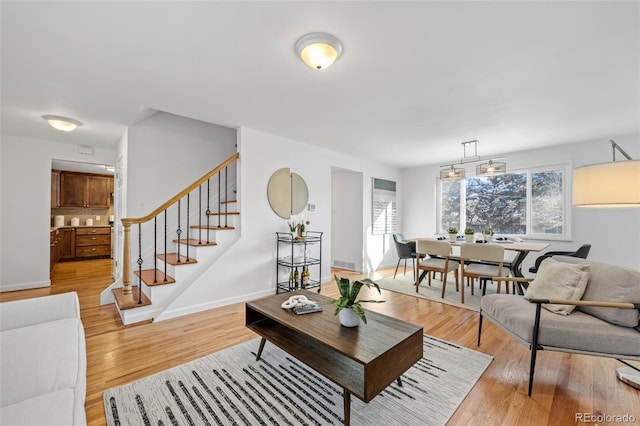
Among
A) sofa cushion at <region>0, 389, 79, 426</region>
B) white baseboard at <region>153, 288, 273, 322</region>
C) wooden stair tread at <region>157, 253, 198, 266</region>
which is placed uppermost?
wooden stair tread at <region>157, 253, 198, 266</region>

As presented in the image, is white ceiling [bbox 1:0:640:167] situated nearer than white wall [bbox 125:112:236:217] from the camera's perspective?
Yes

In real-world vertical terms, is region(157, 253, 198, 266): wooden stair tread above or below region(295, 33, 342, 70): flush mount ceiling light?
below

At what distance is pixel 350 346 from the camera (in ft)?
5.04

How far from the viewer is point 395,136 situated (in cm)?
405

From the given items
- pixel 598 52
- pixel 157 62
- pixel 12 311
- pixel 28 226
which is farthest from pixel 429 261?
pixel 28 226

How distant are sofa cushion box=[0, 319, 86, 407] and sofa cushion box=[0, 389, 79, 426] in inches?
3.2

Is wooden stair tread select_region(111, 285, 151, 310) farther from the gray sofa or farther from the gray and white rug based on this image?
the gray sofa

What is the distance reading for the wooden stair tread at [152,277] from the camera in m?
3.08

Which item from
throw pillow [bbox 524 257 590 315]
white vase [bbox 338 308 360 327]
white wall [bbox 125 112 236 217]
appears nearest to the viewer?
white vase [bbox 338 308 360 327]

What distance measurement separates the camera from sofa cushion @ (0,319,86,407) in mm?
1188

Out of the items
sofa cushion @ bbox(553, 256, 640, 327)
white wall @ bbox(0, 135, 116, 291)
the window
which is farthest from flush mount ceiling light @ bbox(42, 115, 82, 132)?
the window

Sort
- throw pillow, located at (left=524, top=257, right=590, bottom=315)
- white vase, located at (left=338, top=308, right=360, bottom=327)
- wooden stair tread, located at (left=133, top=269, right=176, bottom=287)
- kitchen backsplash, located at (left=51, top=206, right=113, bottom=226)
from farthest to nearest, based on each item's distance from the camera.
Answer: kitchen backsplash, located at (left=51, top=206, right=113, bottom=226), wooden stair tread, located at (left=133, top=269, right=176, bottom=287), throw pillow, located at (left=524, top=257, right=590, bottom=315), white vase, located at (left=338, top=308, right=360, bottom=327)

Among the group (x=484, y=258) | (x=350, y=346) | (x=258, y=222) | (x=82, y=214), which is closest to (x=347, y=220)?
(x=258, y=222)

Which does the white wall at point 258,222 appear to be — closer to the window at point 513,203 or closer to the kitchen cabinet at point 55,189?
the window at point 513,203
